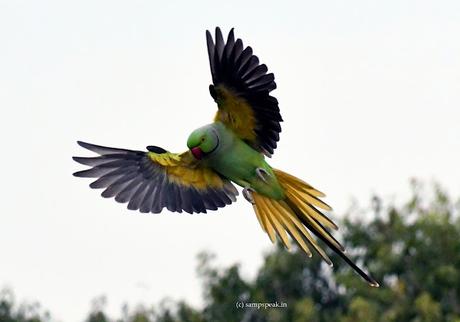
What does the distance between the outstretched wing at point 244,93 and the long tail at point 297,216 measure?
426 millimetres

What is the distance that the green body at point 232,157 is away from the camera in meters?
11.9

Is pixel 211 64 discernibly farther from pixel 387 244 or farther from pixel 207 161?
pixel 387 244

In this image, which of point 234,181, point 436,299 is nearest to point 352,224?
point 436,299

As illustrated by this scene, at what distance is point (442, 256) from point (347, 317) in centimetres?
325

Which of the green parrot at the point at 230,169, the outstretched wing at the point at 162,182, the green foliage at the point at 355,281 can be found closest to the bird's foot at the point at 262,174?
the green parrot at the point at 230,169

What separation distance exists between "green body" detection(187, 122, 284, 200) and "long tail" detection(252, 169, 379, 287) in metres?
0.17

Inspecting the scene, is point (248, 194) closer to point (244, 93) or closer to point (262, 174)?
point (262, 174)

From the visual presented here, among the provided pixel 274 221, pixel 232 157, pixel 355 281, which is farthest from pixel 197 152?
pixel 355 281

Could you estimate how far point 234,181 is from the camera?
12320mm

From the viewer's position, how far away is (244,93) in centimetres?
1182

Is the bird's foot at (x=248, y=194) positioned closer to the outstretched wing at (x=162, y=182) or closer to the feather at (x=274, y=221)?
the feather at (x=274, y=221)

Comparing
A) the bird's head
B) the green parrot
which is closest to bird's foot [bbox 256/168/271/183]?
the green parrot

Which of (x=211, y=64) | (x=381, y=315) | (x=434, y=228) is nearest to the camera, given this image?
(x=211, y=64)

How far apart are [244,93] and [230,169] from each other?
28.4 inches
